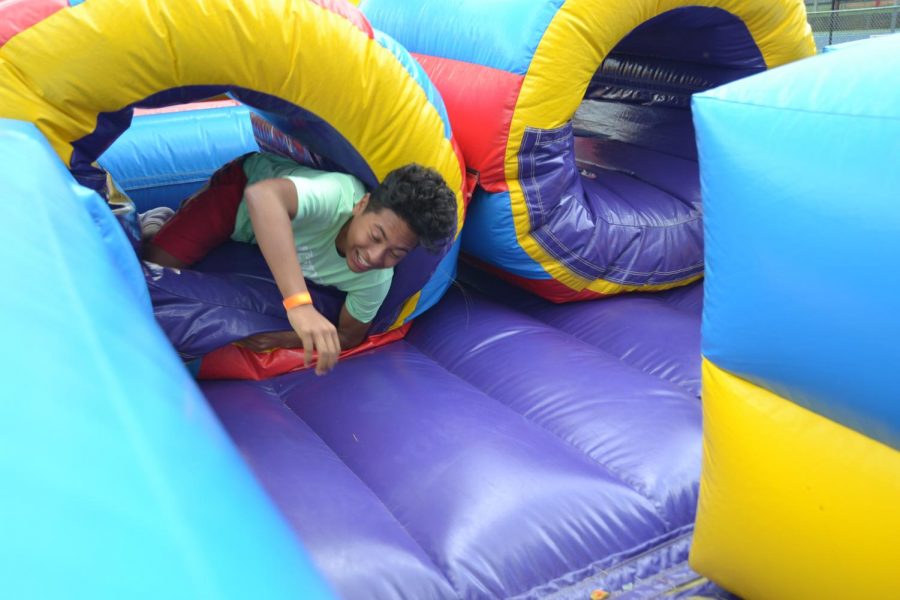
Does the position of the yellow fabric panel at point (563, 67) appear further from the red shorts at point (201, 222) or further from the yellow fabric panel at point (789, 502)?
the yellow fabric panel at point (789, 502)

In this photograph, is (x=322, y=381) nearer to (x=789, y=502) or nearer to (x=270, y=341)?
(x=270, y=341)

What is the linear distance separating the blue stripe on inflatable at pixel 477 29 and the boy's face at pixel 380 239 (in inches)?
21.9

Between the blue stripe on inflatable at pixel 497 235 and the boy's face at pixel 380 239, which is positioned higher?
the boy's face at pixel 380 239

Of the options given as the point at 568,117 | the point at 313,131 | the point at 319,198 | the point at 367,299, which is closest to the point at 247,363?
the point at 367,299

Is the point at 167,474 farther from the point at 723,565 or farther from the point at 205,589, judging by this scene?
the point at 723,565

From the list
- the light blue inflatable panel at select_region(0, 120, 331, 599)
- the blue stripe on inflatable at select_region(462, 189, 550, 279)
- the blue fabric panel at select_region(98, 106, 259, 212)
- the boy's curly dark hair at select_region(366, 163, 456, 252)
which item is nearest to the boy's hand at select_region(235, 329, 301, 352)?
the boy's curly dark hair at select_region(366, 163, 456, 252)

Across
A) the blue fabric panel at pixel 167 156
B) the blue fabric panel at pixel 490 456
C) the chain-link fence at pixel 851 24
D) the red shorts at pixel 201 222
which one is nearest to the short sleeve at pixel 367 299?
the blue fabric panel at pixel 490 456

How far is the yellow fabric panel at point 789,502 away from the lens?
88 centimetres

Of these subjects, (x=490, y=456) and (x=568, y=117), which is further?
(x=568, y=117)

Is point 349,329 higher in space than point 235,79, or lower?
lower

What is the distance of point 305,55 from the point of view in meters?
1.49

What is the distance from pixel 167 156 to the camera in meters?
2.46

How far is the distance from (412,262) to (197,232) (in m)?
0.49

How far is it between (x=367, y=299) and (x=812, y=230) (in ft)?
3.41
